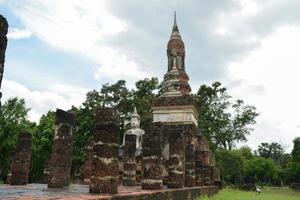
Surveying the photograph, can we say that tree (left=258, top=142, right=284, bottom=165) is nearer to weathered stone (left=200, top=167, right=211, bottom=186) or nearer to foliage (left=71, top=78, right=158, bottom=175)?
foliage (left=71, top=78, right=158, bottom=175)

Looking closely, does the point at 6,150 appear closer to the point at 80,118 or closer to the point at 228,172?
the point at 80,118

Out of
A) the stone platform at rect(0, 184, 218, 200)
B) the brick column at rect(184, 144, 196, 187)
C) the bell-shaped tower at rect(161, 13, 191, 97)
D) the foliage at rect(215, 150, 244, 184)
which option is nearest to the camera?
the stone platform at rect(0, 184, 218, 200)

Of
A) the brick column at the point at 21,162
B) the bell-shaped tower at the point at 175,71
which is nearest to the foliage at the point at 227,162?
the bell-shaped tower at the point at 175,71

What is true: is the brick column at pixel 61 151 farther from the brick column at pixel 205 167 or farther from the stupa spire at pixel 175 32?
the stupa spire at pixel 175 32

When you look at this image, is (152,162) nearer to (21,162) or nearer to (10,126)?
(21,162)

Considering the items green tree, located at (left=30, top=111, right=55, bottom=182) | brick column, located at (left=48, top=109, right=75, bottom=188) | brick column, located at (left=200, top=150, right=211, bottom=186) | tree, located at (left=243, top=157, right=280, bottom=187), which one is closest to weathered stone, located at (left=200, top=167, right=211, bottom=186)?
brick column, located at (left=200, top=150, right=211, bottom=186)

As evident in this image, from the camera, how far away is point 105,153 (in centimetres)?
804

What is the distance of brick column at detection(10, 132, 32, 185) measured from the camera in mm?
11195

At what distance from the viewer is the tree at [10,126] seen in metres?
28.4

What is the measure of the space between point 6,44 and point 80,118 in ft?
104

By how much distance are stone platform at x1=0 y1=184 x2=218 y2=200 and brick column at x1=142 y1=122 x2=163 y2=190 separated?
391 mm

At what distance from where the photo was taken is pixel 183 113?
23.8 m

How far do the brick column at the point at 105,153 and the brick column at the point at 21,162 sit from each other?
419cm

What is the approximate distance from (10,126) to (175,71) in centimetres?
1366
